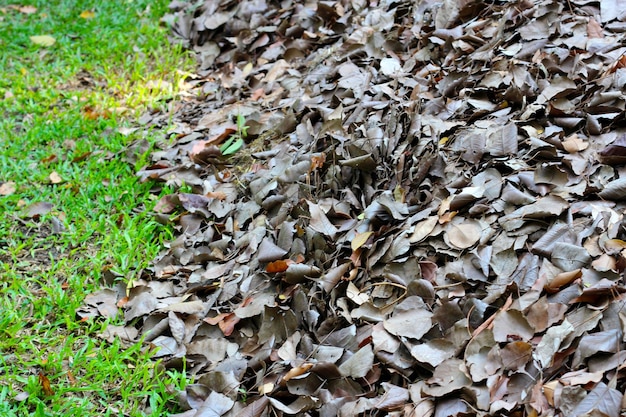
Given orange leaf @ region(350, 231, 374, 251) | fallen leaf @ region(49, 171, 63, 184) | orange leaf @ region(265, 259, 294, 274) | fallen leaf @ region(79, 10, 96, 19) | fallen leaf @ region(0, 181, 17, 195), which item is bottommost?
fallen leaf @ region(49, 171, 63, 184)

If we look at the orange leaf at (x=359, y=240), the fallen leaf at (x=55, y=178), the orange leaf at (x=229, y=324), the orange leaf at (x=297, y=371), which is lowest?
the orange leaf at (x=229, y=324)

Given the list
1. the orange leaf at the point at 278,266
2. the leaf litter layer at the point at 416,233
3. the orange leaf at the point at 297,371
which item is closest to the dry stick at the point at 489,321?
the leaf litter layer at the point at 416,233

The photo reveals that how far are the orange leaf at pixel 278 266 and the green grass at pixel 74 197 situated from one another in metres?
0.57

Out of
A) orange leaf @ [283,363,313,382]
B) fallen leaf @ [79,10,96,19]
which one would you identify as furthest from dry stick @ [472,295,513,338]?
fallen leaf @ [79,10,96,19]

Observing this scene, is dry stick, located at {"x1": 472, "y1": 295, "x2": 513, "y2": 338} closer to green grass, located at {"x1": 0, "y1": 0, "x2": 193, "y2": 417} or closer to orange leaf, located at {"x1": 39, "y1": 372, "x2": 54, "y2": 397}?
green grass, located at {"x1": 0, "y1": 0, "x2": 193, "y2": 417}

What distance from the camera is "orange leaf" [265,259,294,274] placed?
265 cm

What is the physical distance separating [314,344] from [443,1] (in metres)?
2.09

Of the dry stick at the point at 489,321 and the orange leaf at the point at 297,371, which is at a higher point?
the dry stick at the point at 489,321

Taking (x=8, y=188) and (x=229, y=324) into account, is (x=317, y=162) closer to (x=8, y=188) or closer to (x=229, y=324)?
(x=229, y=324)

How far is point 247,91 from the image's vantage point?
405cm

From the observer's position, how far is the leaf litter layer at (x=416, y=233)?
81.5 inches

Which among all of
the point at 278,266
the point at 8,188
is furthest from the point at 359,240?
the point at 8,188

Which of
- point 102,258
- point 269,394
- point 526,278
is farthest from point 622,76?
point 102,258

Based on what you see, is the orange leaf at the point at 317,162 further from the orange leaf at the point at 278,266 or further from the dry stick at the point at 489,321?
the dry stick at the point at 489,321
